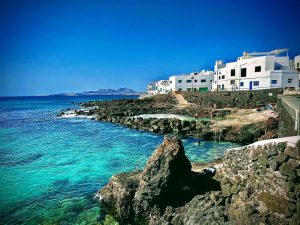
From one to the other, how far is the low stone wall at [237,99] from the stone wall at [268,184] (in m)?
40.3

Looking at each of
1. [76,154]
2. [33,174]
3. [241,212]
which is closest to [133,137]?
[76,154]

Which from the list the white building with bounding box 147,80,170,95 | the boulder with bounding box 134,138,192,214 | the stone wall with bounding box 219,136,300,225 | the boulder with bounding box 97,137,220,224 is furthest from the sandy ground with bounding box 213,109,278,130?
the white building with bounding box 147,80,170,95

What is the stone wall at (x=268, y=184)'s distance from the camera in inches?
275

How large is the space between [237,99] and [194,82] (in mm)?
43151

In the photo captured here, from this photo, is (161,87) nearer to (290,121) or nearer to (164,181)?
(290,121)

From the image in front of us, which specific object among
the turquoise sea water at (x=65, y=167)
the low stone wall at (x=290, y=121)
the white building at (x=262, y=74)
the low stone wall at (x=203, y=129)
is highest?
the white building at (x=262, y=74)

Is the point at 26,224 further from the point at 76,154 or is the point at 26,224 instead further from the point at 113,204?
the point at 76,154

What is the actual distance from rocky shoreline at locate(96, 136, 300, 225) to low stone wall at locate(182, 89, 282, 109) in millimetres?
38858

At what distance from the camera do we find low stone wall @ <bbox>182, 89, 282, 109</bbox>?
147 feet

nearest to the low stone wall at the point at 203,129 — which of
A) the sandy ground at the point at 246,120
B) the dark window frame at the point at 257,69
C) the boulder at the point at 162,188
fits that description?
the sandy ground at the point at 246,120

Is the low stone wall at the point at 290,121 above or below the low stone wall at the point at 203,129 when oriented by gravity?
above

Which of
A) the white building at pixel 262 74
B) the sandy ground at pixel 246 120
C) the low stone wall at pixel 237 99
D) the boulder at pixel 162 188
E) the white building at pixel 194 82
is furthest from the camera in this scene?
the white building at pixel 194 82

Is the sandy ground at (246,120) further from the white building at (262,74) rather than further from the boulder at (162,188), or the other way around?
the boulder at (162,188)

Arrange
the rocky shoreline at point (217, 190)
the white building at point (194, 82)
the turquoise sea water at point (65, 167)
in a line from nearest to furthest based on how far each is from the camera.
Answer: the rocky shoreline at point (217, 190) → the turquoise sea water at point (65, 167) → the white building at point (194, 82)
